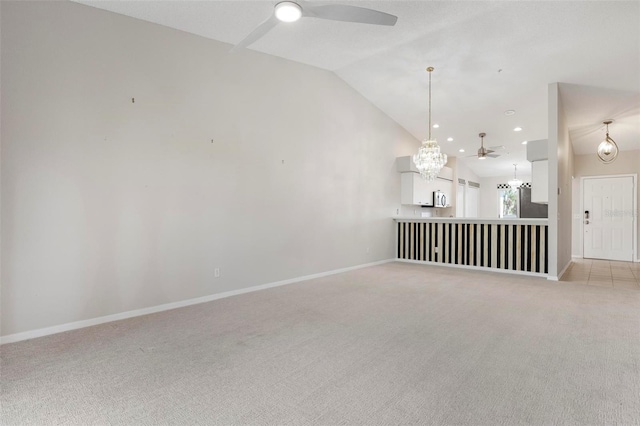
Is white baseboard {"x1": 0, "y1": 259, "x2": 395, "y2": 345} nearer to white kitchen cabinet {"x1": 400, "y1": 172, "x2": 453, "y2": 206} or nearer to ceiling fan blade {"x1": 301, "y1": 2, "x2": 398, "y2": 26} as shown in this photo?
ceiling fan blade {"x1": 301, "y1": 2, "x2": 398, "y2": 26}

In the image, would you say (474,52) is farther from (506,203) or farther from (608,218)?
(506,203)

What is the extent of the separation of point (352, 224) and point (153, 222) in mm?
3732

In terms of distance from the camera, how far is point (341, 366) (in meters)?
2.40

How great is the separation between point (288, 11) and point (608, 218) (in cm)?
939

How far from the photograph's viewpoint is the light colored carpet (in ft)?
6.10

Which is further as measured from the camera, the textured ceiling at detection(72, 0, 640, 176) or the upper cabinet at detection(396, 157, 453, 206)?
the upper cabinet at detection(396, 157, 453, 206)

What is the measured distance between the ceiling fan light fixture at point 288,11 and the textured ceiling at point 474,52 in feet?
3.10

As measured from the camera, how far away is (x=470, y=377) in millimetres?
2230

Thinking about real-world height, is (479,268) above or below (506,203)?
below

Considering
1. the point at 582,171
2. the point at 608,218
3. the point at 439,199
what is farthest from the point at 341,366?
the point at 582,171

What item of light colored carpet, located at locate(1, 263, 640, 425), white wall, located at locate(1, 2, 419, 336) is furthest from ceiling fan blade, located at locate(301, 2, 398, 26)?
light colored carpet, located at locate(1, 263, 640, 425)

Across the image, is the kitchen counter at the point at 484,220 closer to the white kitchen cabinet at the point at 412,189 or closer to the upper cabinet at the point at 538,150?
the white kitchen cabinet at the point at 412,189

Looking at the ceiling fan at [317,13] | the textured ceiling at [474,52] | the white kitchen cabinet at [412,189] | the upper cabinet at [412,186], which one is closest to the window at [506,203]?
the textured ceiling at [474,52]

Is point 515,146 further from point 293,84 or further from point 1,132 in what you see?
point 1,132
